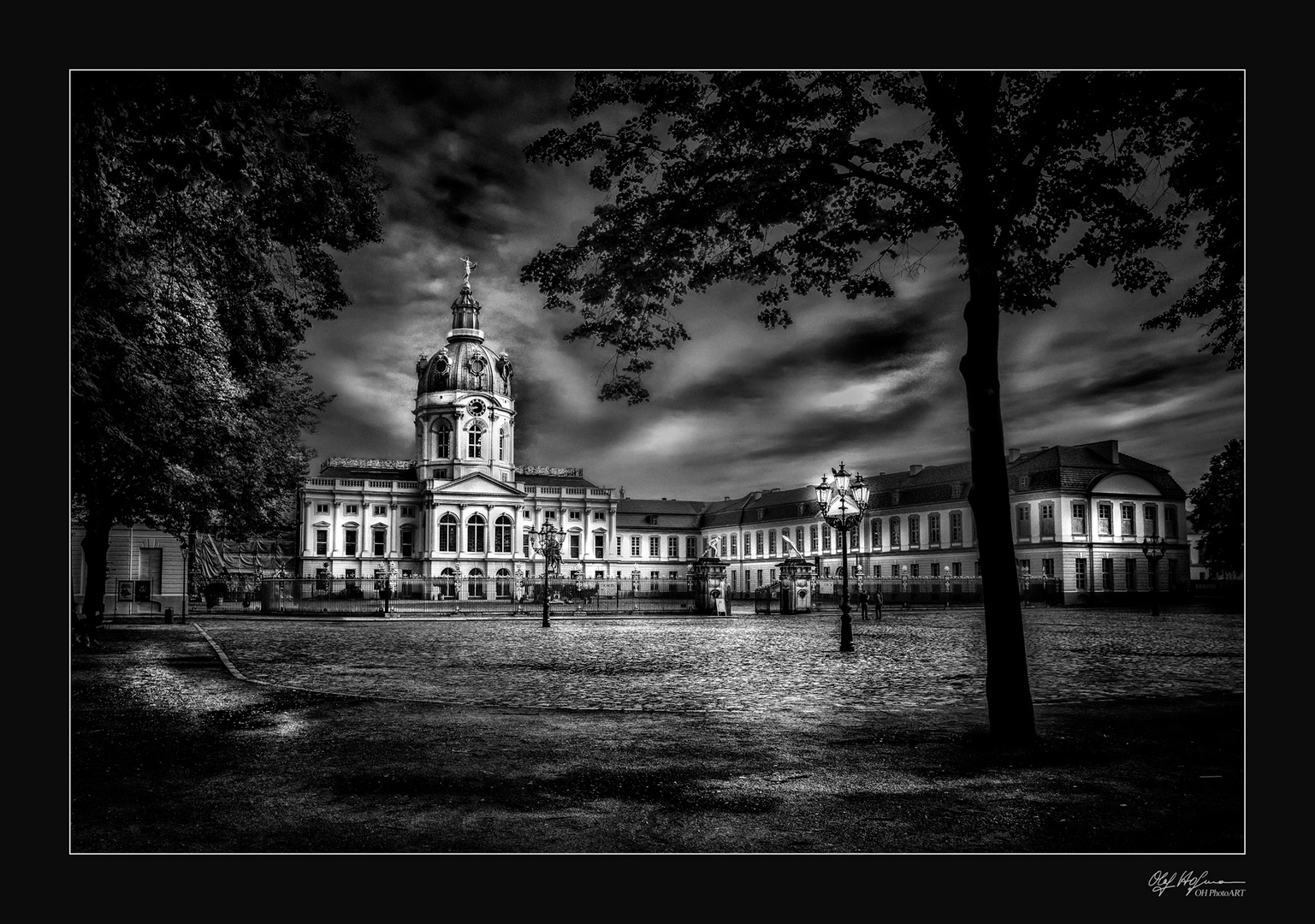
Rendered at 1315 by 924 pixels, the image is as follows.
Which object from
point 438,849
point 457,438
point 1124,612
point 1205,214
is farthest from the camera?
point 457,438

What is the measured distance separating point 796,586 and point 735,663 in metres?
20.8

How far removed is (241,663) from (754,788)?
38.0ft

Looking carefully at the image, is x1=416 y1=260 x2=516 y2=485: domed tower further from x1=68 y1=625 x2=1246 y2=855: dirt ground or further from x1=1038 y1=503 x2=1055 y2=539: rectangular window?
x1=1038 y1=503 x2=1055 y2=539: rectangular window

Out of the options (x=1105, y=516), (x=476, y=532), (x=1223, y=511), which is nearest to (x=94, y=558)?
(x=1223, y=511)

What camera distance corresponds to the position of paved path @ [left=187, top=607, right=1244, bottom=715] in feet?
33.0

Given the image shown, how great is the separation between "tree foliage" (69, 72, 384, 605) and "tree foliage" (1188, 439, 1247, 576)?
22.6 ft

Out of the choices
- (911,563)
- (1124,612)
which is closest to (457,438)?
(911,563)

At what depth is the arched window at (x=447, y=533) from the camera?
72812 mm

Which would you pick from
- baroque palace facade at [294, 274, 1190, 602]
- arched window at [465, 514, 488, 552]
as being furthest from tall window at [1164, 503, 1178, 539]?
arched window at [465, 514, 488, 552]

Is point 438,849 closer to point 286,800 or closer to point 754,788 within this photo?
point 286,800

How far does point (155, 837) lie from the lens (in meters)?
4.93

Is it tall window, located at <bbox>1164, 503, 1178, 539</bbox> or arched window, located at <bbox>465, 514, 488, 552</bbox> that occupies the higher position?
tall window, located at <bbox>1164, 503, 1178, 539</bbox>
